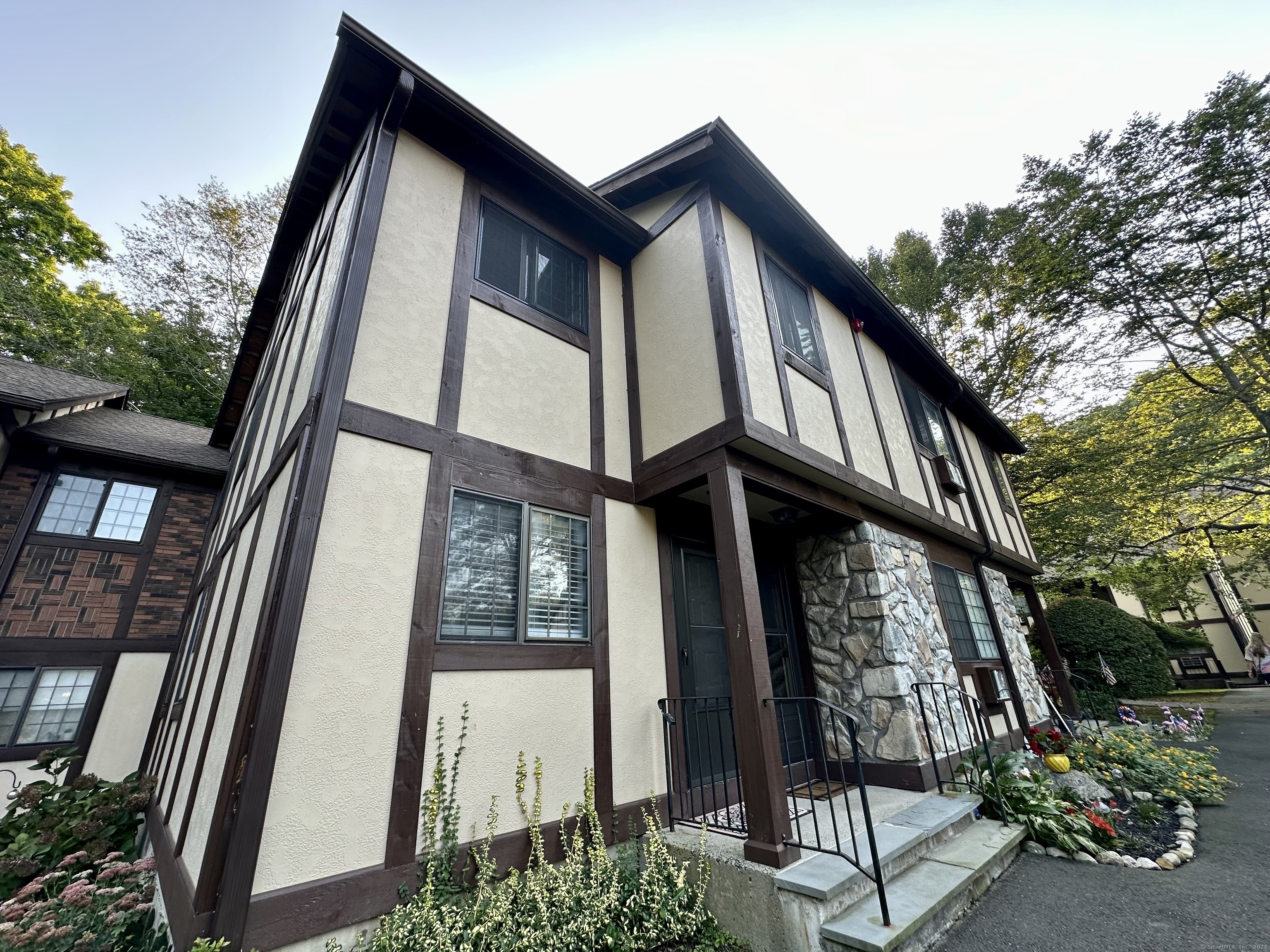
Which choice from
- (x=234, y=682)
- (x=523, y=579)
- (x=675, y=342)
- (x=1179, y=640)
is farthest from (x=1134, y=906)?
(x=1179, y=640)

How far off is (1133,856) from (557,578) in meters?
5.08

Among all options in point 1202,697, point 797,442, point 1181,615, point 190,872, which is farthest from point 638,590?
point 1181,615

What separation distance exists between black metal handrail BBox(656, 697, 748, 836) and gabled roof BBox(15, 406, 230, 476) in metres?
8.86

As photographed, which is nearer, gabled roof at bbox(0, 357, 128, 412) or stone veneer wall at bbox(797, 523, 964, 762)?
stone veneer wall at bbox(797, 523, 964, 762)

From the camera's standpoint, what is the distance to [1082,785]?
17.2 feet

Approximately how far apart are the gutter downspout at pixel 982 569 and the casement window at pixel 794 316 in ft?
15.1

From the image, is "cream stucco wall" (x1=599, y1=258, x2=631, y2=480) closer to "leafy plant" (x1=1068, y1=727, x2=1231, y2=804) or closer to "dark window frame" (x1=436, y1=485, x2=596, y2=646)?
"dark window frame" (x1=436, y1=485, x2=596, y2=646)

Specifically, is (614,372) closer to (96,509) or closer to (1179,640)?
(96,509)

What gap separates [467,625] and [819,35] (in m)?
8.93

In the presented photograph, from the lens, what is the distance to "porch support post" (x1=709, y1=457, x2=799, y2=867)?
124 inches

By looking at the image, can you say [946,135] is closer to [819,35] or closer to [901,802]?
[819,35]

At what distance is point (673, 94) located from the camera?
7.04m

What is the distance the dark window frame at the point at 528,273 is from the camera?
4.74 meters

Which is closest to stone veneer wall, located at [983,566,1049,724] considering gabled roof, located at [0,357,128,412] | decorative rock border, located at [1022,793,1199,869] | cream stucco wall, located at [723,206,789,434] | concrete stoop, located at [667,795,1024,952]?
decorative rock border, located at [1022,793,1199,869]
